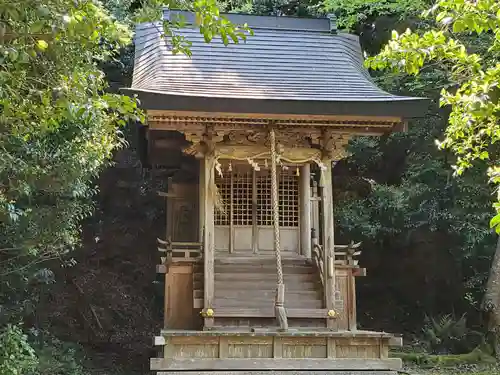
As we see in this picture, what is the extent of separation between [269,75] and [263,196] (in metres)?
1.96

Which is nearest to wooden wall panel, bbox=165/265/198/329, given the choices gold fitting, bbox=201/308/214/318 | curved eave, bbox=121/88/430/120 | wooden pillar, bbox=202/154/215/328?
wooden pillar, bbox=202/154/215/328

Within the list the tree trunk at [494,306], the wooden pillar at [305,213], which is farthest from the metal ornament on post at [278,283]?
the tree trunk at [494,306]

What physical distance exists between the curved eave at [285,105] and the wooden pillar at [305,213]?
164 cm

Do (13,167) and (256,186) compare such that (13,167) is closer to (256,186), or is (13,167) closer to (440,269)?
(256,186)

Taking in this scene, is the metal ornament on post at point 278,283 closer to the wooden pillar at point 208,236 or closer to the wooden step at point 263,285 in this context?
the wooden step at point 263,285

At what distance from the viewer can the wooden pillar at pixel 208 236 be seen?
26.4 ft

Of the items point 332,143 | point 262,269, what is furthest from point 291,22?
point 262,269

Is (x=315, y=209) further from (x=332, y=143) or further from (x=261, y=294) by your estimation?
(x=261, y=294)

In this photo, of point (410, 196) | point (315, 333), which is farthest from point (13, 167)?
point (410, 196)

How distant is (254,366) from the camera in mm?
6891

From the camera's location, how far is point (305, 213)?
9.37 m

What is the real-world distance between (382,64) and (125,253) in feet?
38.9


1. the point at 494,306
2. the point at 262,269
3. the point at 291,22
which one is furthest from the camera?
the point at 291,22

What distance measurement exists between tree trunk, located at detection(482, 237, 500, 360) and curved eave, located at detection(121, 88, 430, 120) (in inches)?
167
